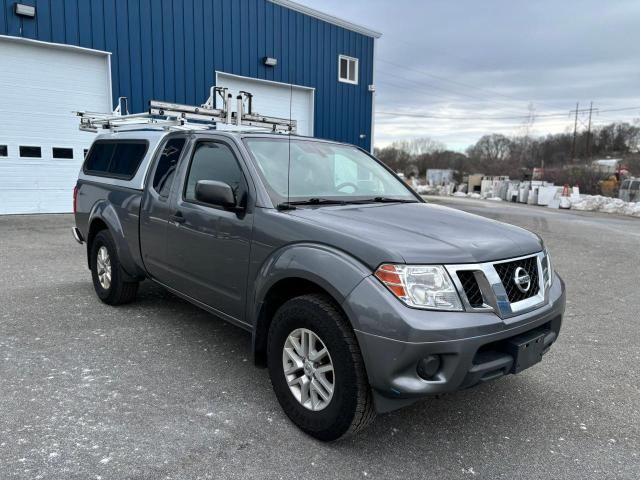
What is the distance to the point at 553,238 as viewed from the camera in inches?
471

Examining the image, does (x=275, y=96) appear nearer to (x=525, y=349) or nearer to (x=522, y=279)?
(x=522, y=279)

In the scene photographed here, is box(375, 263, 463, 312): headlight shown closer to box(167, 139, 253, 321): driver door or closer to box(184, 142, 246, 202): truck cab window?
box(167, 139, 253, 321): driver door

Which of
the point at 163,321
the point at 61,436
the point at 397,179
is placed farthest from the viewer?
the point at 163,321

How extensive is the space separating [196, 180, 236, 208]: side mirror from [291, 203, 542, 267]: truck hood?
1.58 feet

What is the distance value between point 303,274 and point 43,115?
12.5 metres

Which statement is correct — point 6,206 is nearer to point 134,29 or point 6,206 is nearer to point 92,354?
point 134,29

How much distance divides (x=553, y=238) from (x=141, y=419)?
11112mm

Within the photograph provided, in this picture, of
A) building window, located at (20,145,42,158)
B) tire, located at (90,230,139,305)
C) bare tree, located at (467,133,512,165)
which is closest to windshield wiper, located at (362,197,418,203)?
tire, located at (90,230,139,305)

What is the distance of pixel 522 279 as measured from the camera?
9.57 ft

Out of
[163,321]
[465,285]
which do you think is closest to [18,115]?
Answer: [163,321]

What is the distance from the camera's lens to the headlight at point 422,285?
102 inches

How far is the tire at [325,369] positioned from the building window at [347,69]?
16.4 metres

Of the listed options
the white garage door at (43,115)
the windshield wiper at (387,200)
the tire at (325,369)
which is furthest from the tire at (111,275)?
the white garage door at (43,115)

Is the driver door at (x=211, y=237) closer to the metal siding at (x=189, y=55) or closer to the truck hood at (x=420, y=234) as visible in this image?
the truck hood at (x=420, y=234)
